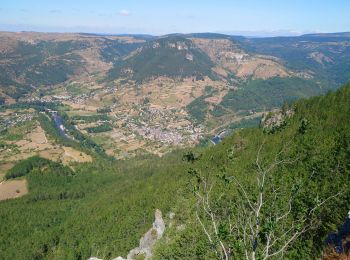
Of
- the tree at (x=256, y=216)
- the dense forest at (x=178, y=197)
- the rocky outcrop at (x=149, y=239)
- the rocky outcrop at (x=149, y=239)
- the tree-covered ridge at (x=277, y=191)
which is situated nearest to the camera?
the tree at (x=256, y=216)

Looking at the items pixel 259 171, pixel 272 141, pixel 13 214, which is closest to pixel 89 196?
pixel 13 214

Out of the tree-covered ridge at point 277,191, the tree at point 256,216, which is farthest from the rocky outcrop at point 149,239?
the tree at point 256,216

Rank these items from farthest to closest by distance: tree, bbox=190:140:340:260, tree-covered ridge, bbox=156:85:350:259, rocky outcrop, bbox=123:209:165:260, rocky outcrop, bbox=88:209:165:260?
rocky outcrop, bbox=123:209:165:260 < rocky outcrop, bbox=88:209:165:260 < tree-covered ridge, bbox=156:85:350:259 < tree, bbox=190:140:340:260

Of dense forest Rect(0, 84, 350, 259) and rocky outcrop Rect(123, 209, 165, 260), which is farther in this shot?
rocky outcrop Rect(123, 209, 165, 260)

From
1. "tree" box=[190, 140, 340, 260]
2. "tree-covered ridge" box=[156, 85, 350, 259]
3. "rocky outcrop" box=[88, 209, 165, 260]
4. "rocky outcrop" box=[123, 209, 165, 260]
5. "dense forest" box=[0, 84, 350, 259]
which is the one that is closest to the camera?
"tree" box=[190, 140, 340, 260]

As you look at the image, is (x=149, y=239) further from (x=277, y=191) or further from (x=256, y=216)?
(x=256, y=216)

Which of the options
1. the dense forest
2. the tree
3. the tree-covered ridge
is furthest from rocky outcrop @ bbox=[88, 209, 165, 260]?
the tree

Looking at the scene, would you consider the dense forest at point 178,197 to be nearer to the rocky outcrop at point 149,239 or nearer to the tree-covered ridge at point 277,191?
the tree-covered ridge at point 277,191

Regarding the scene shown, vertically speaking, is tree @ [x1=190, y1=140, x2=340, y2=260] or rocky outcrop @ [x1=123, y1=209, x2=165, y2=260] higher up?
tree @ [x1=190, y1=140, x2=340, y2=260]

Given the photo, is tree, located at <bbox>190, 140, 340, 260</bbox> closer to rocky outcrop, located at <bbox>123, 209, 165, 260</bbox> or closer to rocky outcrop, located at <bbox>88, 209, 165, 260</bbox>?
rocky outcrop, located at <bbox>88, 209, 165, 260</bbox>

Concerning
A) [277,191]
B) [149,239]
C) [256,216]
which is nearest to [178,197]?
[149,239]

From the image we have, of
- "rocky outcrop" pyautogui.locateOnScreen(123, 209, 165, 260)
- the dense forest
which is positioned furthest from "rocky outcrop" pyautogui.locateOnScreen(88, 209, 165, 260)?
the dense forest

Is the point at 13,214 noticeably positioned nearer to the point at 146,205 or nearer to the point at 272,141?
the point at 146,205
